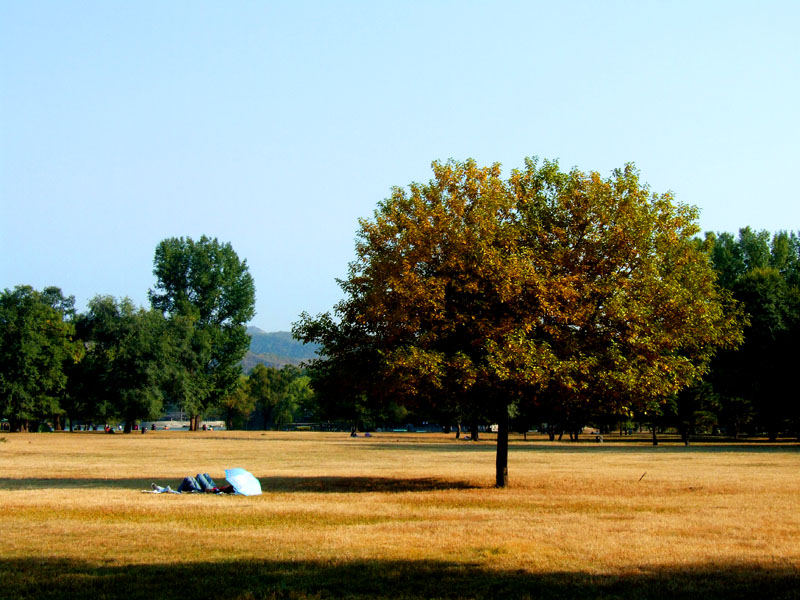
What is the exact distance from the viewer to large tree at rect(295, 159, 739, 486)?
25141 mm

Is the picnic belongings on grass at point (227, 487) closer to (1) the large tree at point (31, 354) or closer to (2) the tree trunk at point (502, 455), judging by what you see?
(2) the tree trunk at point (502, 455)

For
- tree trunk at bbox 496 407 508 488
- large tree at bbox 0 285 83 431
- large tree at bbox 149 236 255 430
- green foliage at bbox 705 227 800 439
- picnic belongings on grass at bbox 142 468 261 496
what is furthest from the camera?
large tree at bbox 149 236 255 430

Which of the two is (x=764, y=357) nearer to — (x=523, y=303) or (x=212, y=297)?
(x=523, y=303)

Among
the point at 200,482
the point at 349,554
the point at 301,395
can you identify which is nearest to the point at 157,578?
the point at 349,554

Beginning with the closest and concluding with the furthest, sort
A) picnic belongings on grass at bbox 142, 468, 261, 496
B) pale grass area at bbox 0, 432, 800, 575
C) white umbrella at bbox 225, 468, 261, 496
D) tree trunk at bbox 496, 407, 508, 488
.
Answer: pale grass area at bbox 0, 432, 800, 575 < white umbrella at bbox 225, 468, 261, 496 < picnic belongings on grass at bbox 142, 468, 261, 496 < tree trunk at bbox 496, 407, 508, 488

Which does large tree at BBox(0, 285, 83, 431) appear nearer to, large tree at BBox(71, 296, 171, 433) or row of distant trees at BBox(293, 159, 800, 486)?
large tree at BBox(71, 296, 171, 433)

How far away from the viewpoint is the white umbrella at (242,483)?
24391 millimetres

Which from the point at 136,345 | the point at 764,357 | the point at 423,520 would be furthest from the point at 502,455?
the point at 136,345

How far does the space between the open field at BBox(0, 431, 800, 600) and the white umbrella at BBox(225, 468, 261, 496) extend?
2.50 feet

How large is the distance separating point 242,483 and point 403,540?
10.8m

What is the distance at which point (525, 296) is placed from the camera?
2572 centimetres

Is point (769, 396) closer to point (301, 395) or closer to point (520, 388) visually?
point (520, 388)

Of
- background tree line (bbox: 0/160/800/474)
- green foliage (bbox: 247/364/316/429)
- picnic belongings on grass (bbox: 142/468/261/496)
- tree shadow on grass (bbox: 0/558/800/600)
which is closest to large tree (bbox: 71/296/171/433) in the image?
background tree line (bbox: 0/160/800/474)

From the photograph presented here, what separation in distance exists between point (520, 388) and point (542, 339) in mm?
1840
